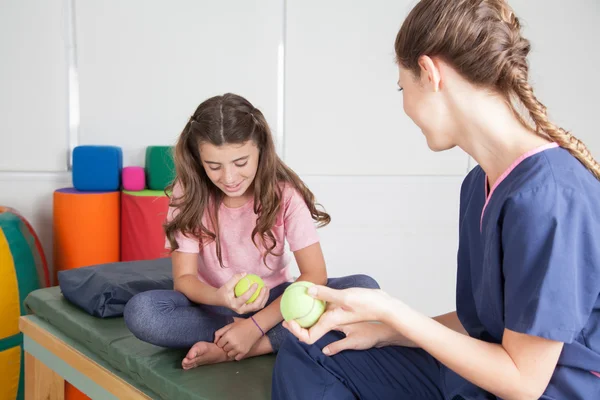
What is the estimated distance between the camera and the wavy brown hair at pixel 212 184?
1.59m

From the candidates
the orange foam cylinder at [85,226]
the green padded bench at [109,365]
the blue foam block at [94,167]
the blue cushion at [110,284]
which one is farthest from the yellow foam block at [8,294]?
the blue foam block at [94,167]

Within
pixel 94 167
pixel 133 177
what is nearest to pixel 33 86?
pixel 94 167

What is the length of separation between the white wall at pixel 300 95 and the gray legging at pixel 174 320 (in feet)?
4.45

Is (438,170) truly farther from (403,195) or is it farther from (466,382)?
(466,382)

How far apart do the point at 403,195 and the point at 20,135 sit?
6.28 ft

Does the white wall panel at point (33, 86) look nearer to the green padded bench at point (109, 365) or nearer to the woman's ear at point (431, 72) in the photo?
the green padded bench at point (109, 365)

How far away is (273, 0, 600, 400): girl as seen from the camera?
0.88 m

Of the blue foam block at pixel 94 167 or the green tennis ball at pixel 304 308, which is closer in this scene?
the green tennis ball at pixel 304 308

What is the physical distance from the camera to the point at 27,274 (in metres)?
2.18

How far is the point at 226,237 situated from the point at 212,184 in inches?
6.0

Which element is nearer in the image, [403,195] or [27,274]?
[27,274]

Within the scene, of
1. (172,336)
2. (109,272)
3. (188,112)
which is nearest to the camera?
(172,336)

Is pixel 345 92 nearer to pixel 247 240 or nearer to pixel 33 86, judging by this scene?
pixel 33 86

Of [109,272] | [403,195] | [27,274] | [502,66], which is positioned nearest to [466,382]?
[502,66]
